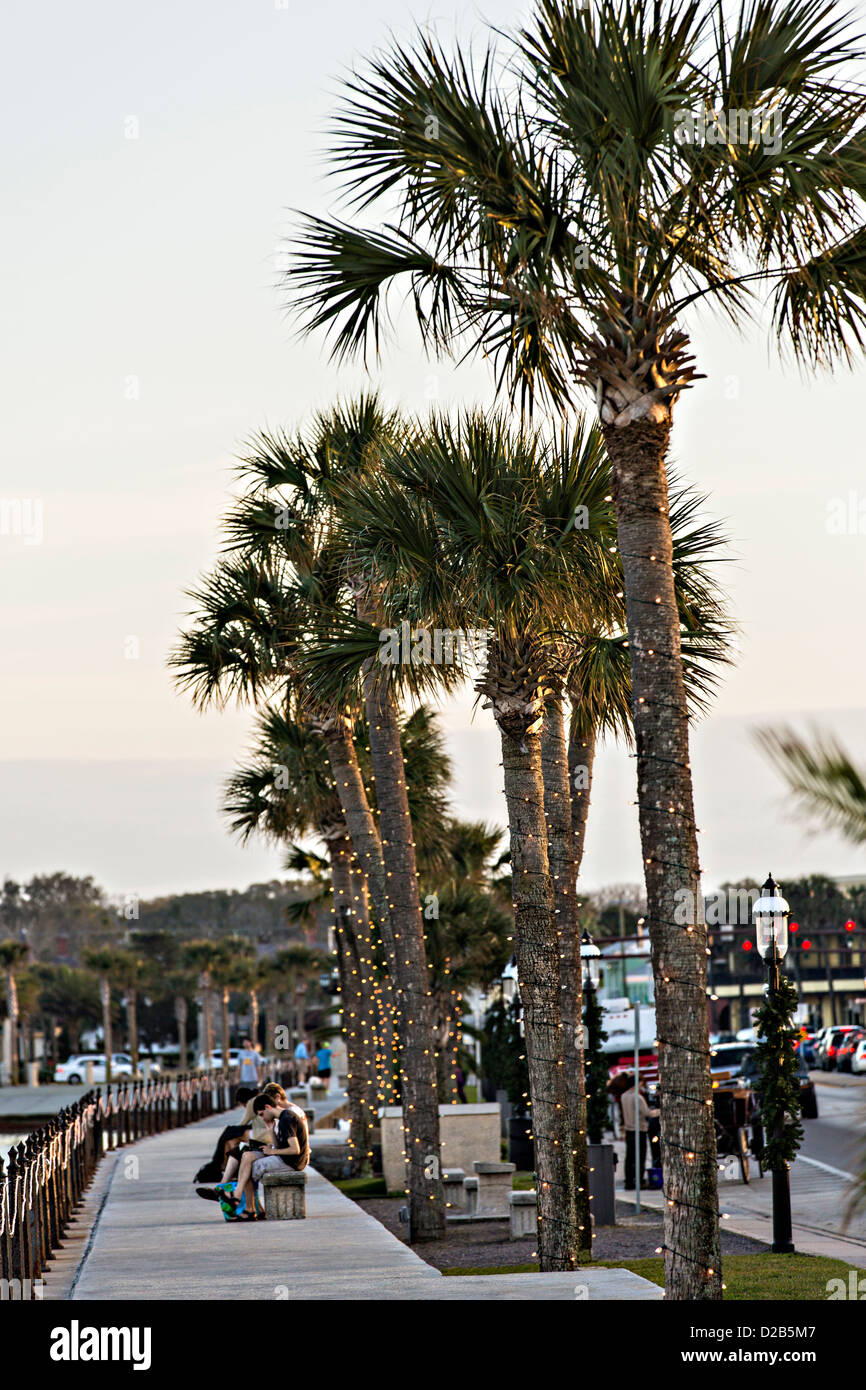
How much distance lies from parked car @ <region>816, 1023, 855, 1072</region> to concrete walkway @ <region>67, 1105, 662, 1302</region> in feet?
141

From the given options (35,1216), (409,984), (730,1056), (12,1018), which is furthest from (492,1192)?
(12,1018)

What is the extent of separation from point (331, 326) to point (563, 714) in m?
5.27

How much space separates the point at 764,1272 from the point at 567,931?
365 cm

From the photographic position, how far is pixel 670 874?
8.77m

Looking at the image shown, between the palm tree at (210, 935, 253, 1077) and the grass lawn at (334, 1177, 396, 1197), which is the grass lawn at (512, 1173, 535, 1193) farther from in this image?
the palm tree at (210, 935, 253, 1077)

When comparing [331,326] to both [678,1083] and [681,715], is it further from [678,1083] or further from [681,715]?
[678,1083]

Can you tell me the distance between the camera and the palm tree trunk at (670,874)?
28.3 ft

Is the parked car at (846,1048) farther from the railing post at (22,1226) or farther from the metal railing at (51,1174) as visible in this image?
the railing post at (22,1226)

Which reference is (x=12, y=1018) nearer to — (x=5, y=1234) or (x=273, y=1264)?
(x=273, y=1264)

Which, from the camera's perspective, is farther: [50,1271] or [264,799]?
[264,799]

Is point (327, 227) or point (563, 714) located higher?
point (327, 227)

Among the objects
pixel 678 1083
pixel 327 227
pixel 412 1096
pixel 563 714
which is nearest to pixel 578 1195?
pixel 412 1096

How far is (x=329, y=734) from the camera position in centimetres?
2423

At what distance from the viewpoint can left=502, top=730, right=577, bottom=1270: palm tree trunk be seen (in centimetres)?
1310
